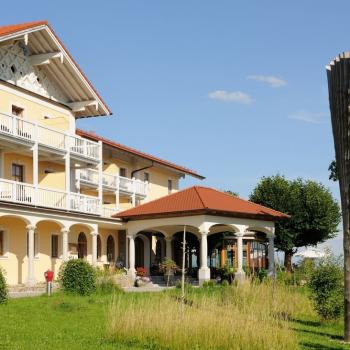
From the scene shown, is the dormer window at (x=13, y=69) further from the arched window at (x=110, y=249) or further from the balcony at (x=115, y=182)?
the arched window at (x=110, y=249)

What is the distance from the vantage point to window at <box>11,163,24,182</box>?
91.1ft

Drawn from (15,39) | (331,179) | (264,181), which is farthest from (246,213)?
(264,181)

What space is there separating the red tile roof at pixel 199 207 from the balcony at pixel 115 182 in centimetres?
245

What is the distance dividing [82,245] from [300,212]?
16.5m

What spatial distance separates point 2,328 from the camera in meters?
13.0

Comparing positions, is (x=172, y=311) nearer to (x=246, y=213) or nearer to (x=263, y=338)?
(x=263, y=338)

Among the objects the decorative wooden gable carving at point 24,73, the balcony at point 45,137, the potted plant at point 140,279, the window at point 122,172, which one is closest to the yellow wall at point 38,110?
the decorative wooden gable carving at point 24,73

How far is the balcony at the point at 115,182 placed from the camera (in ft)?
108

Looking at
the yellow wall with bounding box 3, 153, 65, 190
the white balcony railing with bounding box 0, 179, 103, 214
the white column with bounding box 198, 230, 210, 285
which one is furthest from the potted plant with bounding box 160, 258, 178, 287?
the yellow wall with bounding box 3, 153, 65, 190

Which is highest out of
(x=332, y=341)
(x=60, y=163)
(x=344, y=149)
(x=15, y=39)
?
(x=15, y=39)

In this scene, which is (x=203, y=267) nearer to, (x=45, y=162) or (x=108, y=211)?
(x=108, y=211)

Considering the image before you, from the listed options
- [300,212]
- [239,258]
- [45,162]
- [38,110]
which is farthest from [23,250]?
[300,212]

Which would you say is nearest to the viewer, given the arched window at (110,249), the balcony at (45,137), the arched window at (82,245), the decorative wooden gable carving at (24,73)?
the balcony at (45,137)

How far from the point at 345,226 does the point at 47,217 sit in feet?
52.9
